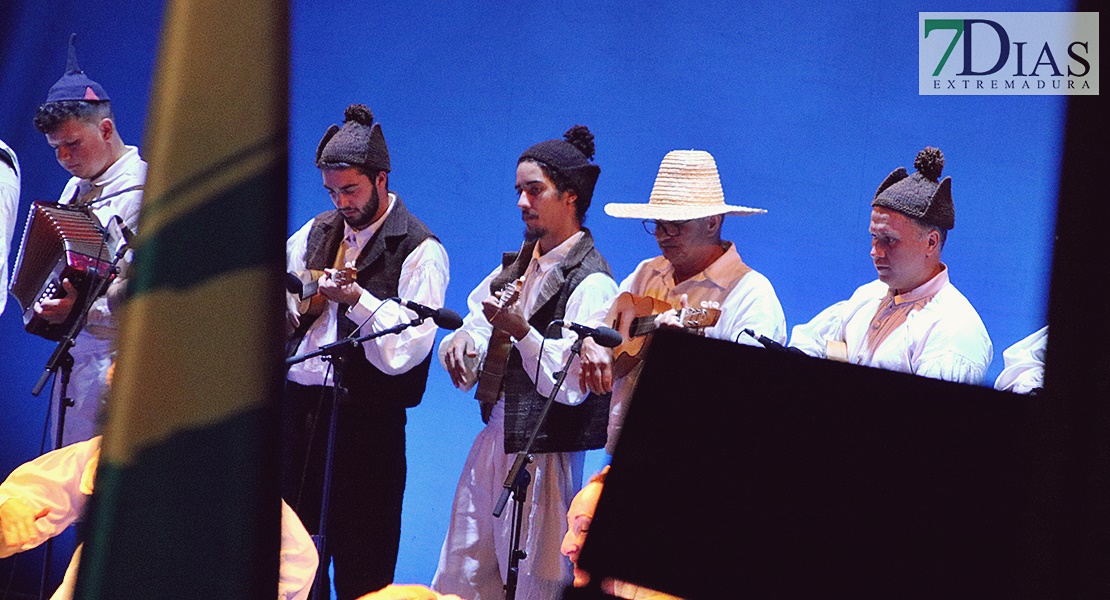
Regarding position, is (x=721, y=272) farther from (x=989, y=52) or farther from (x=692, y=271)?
(x=989, y=52)

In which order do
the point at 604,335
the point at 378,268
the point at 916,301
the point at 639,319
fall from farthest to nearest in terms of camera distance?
the point at 378,268
the point at 639,319
the point at 916,301
the point at 604,335

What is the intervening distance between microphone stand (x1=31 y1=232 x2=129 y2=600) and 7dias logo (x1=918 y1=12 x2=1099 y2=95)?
308 centimetres

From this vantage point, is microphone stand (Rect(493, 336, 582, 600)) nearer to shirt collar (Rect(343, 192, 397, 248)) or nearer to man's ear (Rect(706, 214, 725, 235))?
man's ear (Rect(706, 214, 725, 235))

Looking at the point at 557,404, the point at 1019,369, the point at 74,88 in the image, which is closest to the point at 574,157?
the point at 557,404

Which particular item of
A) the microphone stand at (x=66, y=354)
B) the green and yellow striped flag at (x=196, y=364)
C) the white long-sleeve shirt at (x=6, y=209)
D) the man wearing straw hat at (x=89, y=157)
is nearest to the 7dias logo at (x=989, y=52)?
the microphone stand at (x=66, y=354)

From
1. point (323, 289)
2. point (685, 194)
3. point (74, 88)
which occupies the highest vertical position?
point (74, 88)

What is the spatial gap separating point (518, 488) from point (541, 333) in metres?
0.76

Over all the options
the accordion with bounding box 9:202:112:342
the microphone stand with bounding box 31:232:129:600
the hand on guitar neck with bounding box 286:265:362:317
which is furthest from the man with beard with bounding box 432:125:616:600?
the accordion with bounding box 9:202:112:342

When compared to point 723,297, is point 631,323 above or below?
below

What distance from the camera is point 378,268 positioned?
450 centimetres

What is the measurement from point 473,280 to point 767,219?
4.47 ft

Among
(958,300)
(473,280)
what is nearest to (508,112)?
(473,280)

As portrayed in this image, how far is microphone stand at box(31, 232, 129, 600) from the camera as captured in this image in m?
3.86

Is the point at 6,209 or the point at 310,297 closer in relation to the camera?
the point at 310,297
